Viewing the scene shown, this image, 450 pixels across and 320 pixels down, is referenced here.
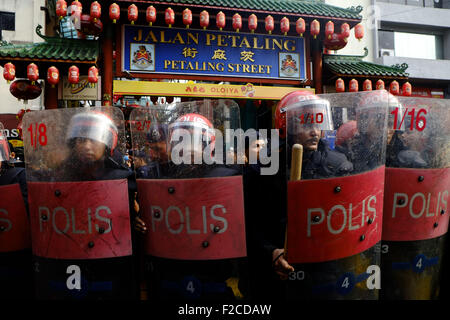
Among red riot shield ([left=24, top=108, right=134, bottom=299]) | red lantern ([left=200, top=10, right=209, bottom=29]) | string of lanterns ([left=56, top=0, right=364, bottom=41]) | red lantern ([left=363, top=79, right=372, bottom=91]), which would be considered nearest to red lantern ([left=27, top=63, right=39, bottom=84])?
string of lanterns ([left=56, top=0, right=364, bottom=41])

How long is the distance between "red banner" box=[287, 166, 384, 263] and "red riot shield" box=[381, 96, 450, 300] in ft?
0.77

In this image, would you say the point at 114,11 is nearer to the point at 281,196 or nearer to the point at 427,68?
the point at 281,196

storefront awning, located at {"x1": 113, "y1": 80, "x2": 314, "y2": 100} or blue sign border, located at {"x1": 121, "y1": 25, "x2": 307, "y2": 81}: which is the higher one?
blue sign border, located at {"x1": 121, "y1": 25, "x2": 307, "y2": 81}

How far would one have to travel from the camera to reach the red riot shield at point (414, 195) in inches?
65.4

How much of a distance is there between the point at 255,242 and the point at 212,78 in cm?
596

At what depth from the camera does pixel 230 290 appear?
1613 mm

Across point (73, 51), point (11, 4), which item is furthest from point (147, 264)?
point (11, 4)

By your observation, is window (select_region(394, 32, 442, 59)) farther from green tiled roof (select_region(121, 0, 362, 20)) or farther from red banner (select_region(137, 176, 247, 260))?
red banner (select_region(137, 176, 247, 260))

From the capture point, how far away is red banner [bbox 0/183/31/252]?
1888 mm

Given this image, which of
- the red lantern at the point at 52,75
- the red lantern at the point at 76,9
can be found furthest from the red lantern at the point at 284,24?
the red lantern at the point at 52,75

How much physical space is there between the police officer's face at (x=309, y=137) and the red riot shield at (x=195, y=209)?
30cm

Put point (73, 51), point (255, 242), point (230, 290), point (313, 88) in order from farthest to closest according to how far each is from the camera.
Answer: point (313, 88), point (73, 51), point (255, 242), point (230, 290)

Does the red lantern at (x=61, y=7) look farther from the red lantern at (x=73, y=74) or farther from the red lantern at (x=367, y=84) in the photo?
the red lantern at (x=367, y=84)
